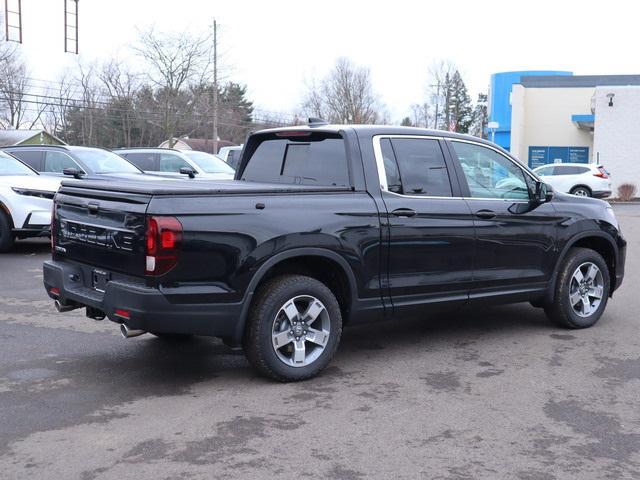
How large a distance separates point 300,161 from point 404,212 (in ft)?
3.37

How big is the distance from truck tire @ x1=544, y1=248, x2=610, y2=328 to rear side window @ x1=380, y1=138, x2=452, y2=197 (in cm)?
168

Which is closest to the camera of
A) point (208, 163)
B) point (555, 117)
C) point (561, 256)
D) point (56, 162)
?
point (561, 256)

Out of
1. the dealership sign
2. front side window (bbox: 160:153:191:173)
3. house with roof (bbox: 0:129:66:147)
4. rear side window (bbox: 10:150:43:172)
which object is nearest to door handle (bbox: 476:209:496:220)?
rear side window (bbox: 10:150:43:172)

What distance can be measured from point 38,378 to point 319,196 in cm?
243

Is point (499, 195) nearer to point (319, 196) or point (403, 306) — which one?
point (403, 306)

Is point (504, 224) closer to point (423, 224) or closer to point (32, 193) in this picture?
point (423, 224)

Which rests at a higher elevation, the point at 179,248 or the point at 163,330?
the point at 179,248

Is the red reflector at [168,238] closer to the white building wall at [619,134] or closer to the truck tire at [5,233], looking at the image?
the truck tire at [5,233]

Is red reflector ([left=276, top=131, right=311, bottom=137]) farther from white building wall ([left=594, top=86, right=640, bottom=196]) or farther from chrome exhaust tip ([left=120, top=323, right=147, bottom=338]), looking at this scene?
white building wall ([left=594, top=86, right=640, bottom=196])

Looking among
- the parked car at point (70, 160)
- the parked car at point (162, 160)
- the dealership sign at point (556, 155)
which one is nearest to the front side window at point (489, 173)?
the parked car at point (70, 160)

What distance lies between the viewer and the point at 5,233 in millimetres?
11969

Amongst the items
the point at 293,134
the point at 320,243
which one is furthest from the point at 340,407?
the point at 293,134

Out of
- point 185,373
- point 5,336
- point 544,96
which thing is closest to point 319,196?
point 185,373

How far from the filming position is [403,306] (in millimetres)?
5992
